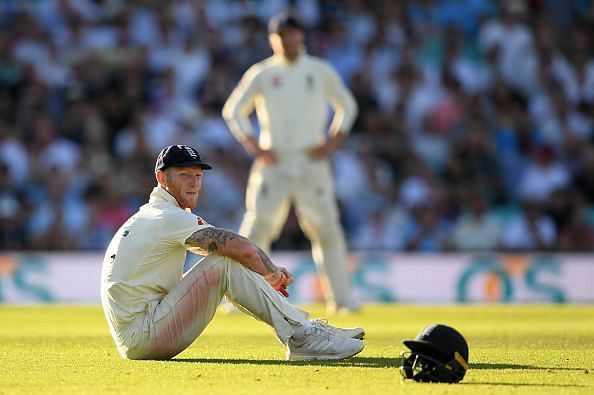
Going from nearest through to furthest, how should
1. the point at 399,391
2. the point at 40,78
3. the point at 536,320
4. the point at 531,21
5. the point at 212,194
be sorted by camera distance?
1. the point at 399,391
2. the point at 536,320
3. the point at 212,194
4. the point at 40,78
5. the point at 531,21

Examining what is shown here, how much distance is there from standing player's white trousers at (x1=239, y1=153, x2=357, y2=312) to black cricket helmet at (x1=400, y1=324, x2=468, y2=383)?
6493 mm

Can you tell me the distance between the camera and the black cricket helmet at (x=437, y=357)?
587cm

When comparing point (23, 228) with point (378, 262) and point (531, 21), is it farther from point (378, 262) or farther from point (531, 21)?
point (531, 21)

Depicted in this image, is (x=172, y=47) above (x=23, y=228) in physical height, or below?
above

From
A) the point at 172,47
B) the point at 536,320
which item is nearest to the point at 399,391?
the point at 536,320

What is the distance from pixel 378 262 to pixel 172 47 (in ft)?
16.1

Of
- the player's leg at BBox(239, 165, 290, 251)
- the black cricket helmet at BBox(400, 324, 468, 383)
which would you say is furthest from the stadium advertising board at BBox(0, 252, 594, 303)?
the black cricket helmet at BBox(400, 324, 468, 383)

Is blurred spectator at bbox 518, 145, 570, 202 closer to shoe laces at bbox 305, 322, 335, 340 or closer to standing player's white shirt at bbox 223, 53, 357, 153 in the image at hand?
standing player's white shirt at bbox 223, 53, 357, 153

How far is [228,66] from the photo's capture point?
1803 cm

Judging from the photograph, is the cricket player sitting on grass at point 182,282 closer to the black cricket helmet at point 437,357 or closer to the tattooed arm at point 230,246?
the tattooed arm at point 230,246

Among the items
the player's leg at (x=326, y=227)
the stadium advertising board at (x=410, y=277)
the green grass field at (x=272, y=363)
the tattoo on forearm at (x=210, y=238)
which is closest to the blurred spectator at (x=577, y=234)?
the stadium advertising board at (x=410, y=277)

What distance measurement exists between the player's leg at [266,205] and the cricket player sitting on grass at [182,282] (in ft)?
17.6

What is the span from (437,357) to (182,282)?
1571 mm

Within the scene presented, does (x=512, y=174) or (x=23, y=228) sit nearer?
(x=23, y=228)
